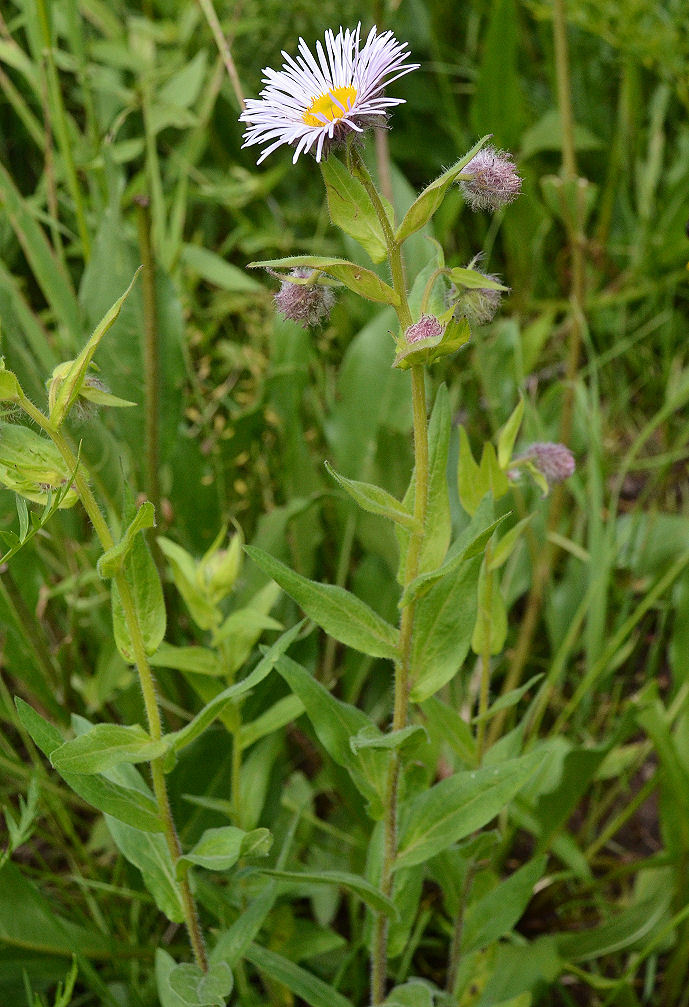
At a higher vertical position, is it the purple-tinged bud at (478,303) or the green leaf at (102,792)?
the purple-tinged bud at (478,303)

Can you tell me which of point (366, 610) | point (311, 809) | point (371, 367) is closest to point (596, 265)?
point (371, 367)

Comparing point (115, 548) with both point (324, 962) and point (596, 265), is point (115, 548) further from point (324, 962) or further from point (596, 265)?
point (596, 265)

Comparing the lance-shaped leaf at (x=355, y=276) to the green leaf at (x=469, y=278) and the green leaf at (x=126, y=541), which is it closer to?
the green leaf at (x=469, y=278)

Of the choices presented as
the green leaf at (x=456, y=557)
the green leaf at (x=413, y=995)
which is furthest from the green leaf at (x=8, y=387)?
the green leaf at (x=413, y=995)

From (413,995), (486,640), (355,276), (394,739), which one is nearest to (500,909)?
(413,995)

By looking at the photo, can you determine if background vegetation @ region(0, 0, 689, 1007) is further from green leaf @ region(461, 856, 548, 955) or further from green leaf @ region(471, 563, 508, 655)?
green leaf @ region(471, 563, 508, 655)

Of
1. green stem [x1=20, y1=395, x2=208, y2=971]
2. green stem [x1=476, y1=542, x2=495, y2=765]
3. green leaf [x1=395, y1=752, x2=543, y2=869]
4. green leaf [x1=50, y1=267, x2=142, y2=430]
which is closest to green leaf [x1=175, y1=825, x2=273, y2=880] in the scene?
green stem [x1=20, y1=395, x2=208, y2=971]
